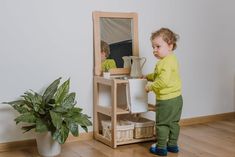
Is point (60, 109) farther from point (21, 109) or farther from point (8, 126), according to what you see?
point (8, 126)

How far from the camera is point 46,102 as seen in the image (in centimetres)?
243

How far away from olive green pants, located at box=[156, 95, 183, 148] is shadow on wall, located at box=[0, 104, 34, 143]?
108 centimetres

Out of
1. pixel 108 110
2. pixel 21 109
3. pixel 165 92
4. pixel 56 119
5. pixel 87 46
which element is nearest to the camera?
pixel 56 119

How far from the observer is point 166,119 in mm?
2545

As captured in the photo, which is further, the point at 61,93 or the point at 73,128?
the point at 61,93

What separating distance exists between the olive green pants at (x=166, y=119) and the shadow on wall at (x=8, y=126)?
1.08 m

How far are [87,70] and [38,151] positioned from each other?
78 centimetres

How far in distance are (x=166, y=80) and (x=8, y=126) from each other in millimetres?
1257

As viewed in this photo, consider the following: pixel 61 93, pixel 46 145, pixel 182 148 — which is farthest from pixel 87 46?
pixel 182 148

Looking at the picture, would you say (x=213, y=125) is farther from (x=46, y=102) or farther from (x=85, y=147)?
(x=46, y=102)

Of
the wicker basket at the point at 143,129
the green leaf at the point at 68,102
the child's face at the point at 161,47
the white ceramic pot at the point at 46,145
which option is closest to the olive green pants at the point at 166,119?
the wicker basket at the point at 143,129

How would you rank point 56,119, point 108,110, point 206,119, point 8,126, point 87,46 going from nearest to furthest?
point 56,119 < point 8,126 < point 108,110 < point 87,46 < point 206,119

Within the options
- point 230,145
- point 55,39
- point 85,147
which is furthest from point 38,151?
point 230,145

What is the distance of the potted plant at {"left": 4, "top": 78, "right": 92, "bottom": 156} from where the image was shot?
2332 millimetres
